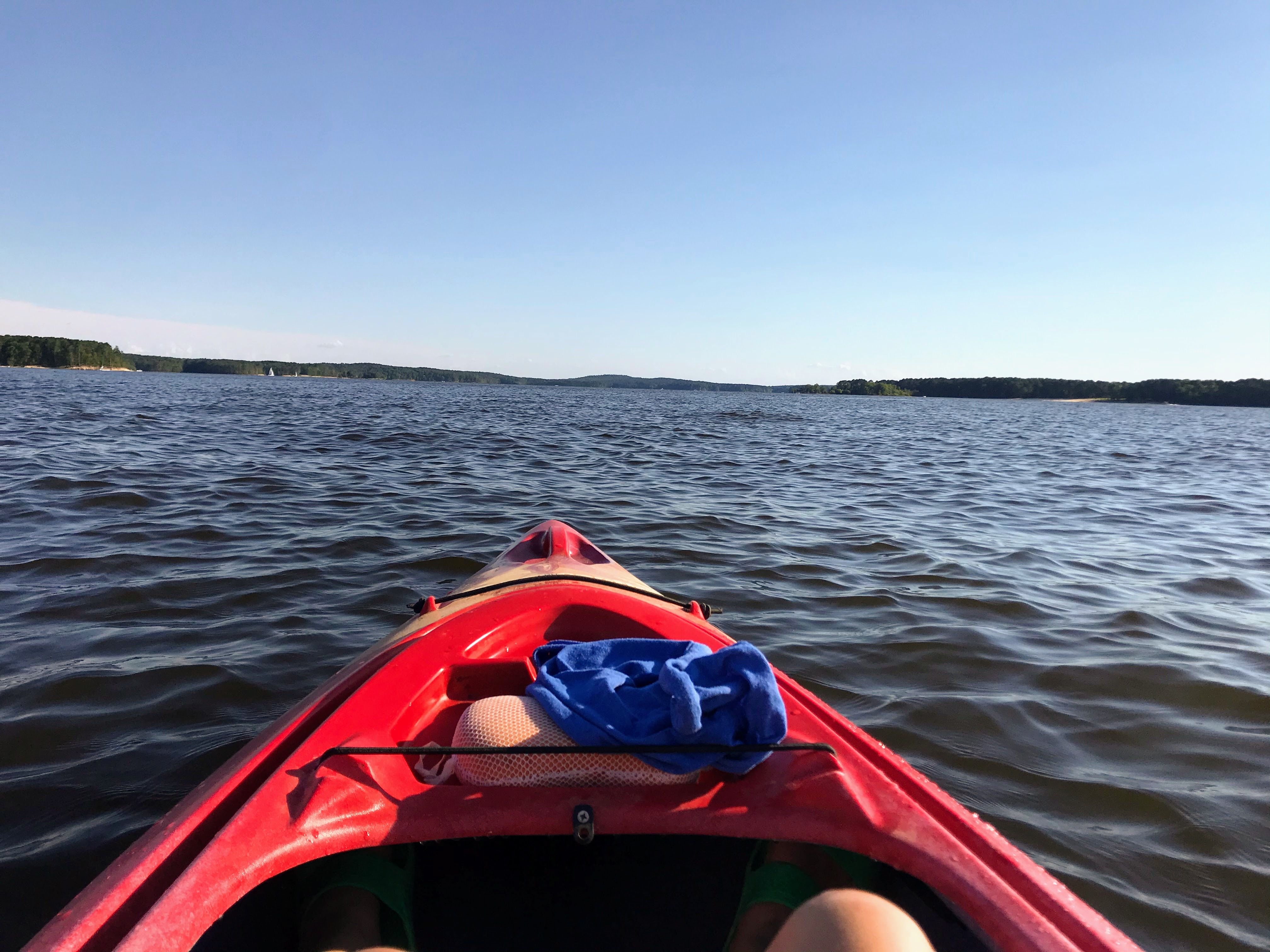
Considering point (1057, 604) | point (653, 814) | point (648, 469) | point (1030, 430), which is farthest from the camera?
point (1030, 430)

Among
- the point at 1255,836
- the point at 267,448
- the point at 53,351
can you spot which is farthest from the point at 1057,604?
the point at 53,351

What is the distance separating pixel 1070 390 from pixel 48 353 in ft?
433

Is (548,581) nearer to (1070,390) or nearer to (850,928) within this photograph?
(850,928)

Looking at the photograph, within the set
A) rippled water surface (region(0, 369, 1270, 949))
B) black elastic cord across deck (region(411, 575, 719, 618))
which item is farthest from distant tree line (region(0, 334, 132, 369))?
black elastic cord across deck (region(411, 575, 719, 618))

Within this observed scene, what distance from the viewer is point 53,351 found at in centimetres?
8281

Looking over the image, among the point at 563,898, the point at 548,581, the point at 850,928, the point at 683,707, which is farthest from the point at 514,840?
the point at 850,928

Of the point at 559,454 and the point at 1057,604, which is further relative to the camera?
the point at 559,454

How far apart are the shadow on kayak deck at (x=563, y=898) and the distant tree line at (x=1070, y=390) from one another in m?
102

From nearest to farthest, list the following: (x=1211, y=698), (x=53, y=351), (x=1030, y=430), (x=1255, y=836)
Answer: (x=1255, y=836), (x=1211, y=698), (x=1030, y=430), (x=53, y=351)

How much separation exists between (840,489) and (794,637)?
6868 mm

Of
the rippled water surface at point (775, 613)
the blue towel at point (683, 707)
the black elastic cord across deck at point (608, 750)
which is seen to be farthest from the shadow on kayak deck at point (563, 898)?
the rippled water surface at point (775, 613)

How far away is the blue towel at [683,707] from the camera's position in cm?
209

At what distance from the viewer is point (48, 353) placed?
83.5m

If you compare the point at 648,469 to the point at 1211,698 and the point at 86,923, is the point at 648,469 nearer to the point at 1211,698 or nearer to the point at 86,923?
the point at 1211,698
